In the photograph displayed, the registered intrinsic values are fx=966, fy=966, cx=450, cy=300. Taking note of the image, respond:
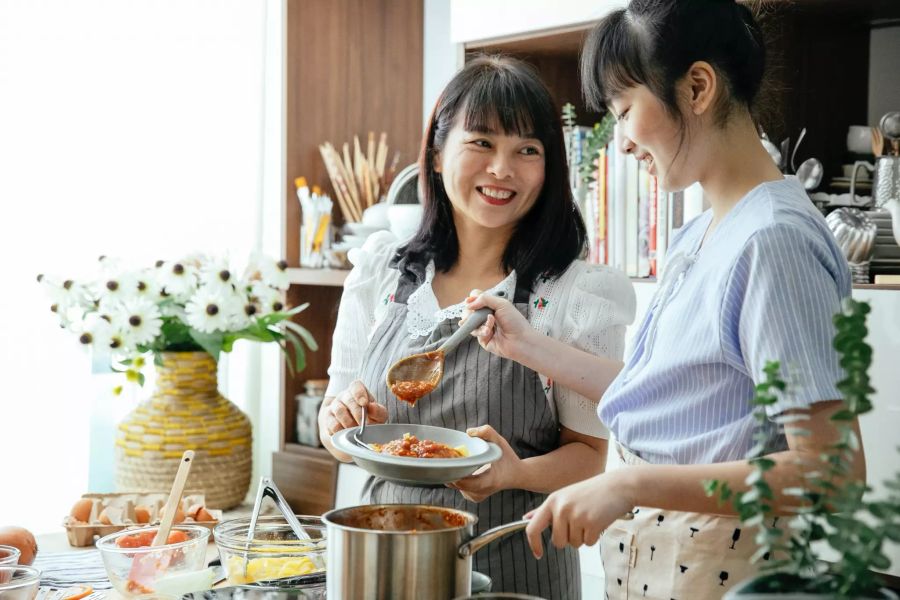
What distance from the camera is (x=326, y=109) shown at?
299cm

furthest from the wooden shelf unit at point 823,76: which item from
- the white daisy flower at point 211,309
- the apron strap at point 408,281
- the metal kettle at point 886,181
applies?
the white daisy flower at point 211,309

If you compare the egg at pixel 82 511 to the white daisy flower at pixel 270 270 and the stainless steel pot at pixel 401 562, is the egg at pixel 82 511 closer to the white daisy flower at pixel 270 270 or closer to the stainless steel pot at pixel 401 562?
the white daisy flower at pixel 270 270

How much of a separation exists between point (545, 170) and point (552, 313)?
0.24m

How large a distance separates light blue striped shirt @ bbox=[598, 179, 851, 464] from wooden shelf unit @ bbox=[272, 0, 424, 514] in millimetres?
1665

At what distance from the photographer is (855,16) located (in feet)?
6.75

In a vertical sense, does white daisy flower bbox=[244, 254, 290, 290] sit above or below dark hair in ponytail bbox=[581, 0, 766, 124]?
below

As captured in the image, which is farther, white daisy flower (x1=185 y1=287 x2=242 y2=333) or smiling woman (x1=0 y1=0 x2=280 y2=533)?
smiling woman (x1=0 y1=0 x2=280 y2=533)

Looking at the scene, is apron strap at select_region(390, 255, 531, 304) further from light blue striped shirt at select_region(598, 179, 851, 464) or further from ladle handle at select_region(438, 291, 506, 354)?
light blue striped shirt at select_region(598, 179, 851, 464)

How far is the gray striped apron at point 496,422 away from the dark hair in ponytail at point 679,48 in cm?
54

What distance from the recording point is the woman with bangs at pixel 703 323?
964 millimetres

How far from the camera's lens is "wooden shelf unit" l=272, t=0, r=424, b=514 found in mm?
2875

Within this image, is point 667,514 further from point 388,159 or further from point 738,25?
point 388,159

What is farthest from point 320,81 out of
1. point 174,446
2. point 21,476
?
point 21,476

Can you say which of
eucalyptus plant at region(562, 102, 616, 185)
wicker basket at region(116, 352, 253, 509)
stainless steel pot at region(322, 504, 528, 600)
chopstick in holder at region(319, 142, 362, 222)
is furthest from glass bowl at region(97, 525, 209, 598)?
chopstick in holder at region(319, 142, 362, 222)
